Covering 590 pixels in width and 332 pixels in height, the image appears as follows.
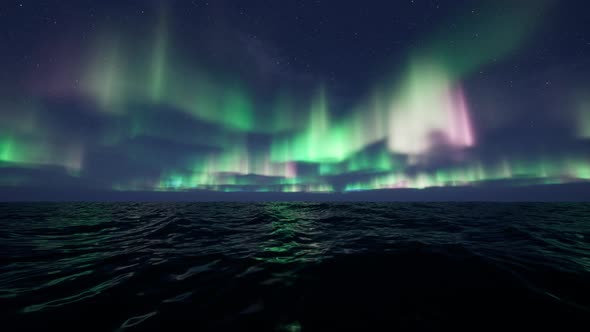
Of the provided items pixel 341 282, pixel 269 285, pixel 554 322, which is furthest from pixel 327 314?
pixel 554 322

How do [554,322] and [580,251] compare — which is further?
[580,251]

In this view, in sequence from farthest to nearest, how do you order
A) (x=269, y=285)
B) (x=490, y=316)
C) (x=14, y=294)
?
(x=269, y=285), (x=14, y=294), (x=490, y=316)

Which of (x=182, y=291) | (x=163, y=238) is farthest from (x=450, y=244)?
(x=163, y=238)

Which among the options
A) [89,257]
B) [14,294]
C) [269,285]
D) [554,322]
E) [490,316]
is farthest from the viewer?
[89,257]

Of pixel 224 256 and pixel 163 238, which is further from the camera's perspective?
pixel 163 238

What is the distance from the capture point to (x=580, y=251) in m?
6.65

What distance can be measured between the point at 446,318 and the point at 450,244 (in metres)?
4.94

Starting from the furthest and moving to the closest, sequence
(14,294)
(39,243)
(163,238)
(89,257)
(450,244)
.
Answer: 1. (163,238)
2. (39,243)
3. (450,244)
4. (89,257)
5. (14,294)

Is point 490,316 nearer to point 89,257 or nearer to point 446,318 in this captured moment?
point 446,318

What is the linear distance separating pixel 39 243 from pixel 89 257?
4.21 m

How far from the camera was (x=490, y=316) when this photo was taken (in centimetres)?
340

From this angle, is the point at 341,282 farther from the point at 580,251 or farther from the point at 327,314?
the point at 580,251

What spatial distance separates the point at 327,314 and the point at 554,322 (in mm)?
3358

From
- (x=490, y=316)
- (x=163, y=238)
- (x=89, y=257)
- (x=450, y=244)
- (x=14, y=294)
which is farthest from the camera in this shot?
(x=163, y=238)
